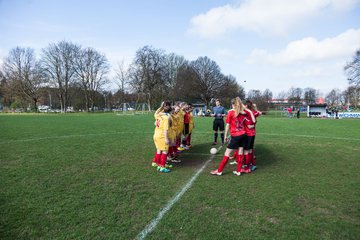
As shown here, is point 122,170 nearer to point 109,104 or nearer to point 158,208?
point 158,208

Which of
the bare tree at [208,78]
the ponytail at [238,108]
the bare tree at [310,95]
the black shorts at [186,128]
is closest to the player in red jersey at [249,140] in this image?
the ponytail at [238,108]

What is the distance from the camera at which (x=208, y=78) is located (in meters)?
69.0

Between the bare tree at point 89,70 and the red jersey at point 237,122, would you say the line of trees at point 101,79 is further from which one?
the red jersey at point 237,122

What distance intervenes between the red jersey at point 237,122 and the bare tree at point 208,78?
2450 inches

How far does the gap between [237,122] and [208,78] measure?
63889 millimetres

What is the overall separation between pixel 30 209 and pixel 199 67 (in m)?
68.0

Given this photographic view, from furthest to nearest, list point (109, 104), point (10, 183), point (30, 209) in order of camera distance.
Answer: point (109, 104) → point (10, 183) → point (30, 209)

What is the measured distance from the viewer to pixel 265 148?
10461mm

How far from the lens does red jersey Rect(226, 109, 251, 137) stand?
653cm

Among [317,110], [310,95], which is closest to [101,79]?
[317,110]

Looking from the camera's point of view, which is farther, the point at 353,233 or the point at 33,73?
the point at 33,73

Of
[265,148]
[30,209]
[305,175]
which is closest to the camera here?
[30,209]

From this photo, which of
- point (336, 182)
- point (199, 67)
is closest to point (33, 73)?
point (199, 67)

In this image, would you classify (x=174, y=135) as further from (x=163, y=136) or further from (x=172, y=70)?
(x=172, y=70)
